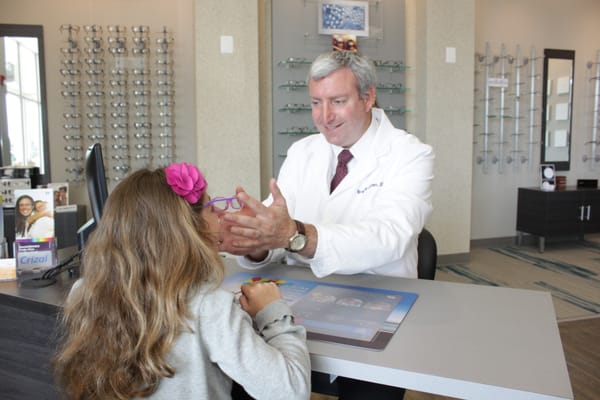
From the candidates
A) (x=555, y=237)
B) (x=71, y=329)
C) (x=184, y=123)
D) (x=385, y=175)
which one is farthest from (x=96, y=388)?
(x=555, y=237)

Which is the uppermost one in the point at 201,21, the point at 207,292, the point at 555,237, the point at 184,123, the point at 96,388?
the point at 201,21

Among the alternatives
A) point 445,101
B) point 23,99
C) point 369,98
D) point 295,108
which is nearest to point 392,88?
point 445,101

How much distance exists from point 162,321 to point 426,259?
1.13 metres

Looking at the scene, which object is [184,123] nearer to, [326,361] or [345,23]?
[345,23]

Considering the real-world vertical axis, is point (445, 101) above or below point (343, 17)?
below

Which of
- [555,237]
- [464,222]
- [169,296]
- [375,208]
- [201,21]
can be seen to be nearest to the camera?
[169,296]

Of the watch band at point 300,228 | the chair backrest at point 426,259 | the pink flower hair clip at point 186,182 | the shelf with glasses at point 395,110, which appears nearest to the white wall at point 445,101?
the shelf with glasses at point 395,110

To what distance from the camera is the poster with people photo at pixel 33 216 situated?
61.6 inches

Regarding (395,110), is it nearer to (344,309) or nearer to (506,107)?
(506,107)

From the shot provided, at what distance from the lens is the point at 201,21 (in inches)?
149

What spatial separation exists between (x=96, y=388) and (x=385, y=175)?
1.18 metres

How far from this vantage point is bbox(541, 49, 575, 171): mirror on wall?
5406mm

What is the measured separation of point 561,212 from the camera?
4.99 meters

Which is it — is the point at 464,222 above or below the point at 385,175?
below
